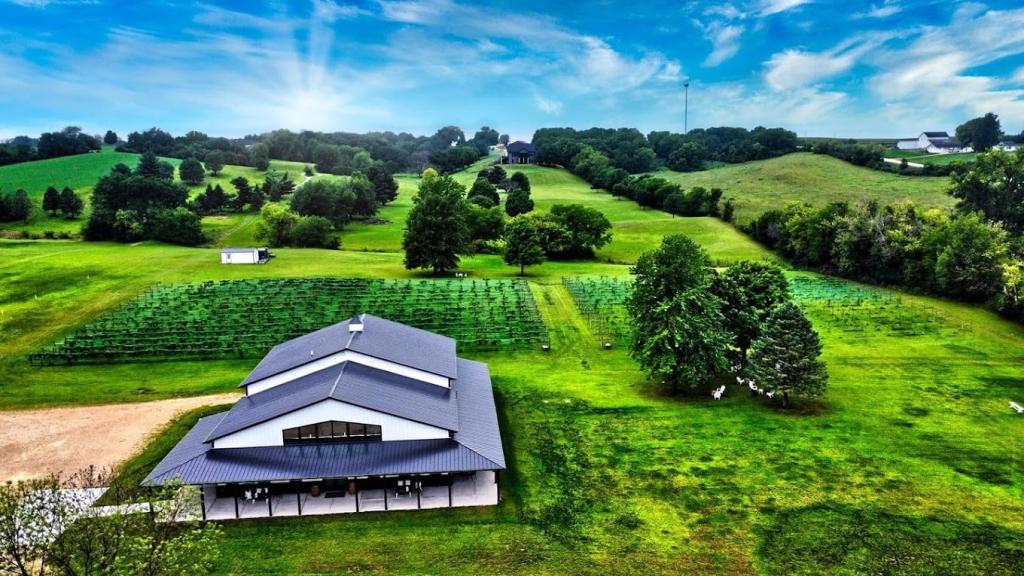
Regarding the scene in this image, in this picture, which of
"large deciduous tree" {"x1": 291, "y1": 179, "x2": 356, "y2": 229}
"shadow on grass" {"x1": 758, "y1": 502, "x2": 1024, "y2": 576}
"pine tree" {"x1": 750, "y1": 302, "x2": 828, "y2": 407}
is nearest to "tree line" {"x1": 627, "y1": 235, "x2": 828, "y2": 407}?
"pine tree" {"x1": 750, "y1": 302, "x2": 828, "y2": 407}

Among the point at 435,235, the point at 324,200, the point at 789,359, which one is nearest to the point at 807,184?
the point at 435,235

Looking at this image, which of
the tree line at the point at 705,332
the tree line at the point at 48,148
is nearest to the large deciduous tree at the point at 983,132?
the tree line at the point at 705,332

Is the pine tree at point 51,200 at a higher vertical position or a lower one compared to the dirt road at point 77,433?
higher

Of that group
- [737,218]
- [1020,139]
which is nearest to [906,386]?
[737,218]

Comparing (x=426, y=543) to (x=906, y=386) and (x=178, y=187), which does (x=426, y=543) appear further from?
(x=178, y=187)

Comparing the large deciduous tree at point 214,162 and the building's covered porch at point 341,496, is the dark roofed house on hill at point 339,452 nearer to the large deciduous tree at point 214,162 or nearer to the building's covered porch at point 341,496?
the building's covered porch at point 341,496

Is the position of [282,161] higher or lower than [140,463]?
higher

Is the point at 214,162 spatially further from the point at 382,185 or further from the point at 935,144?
the point at 935,144
